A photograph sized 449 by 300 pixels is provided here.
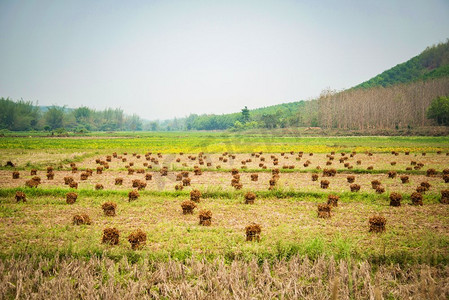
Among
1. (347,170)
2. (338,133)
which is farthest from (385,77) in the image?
(347,170)

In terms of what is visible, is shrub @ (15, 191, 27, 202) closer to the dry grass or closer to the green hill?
the dry grass

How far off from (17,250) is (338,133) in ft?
331

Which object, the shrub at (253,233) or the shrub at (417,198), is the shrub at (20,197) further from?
the shrub at (417,198)

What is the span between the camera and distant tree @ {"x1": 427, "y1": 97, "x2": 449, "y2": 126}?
287 ft

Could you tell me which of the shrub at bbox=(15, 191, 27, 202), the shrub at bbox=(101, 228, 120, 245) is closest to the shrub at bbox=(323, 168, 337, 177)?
the shrub at bbox=(101, 228, 120, 245)

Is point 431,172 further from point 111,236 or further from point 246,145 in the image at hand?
point 246,145

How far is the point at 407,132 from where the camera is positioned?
8419cm

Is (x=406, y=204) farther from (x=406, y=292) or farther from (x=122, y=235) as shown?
(x=122, y=235)

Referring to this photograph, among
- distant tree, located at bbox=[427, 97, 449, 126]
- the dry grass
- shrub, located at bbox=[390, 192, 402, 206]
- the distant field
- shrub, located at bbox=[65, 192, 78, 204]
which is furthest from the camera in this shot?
distant tree, located at bbox=[427, 97, 449, 126]

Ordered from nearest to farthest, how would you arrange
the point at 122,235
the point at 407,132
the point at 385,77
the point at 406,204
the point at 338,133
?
the point at 122,235 → the point at 406,204 → the point at 407,132 → the point at 338,133 → the point at 385,77

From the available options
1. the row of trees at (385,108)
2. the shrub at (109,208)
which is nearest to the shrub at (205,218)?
the shrub at (109,208)

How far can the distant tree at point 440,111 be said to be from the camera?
8744 cm

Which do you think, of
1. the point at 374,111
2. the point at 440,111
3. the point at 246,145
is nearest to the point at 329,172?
the point at 246,145

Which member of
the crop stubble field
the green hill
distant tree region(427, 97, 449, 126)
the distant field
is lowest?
the crop stubble field
